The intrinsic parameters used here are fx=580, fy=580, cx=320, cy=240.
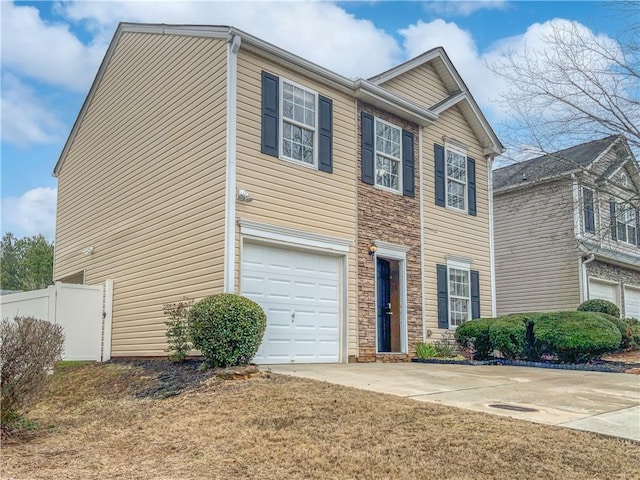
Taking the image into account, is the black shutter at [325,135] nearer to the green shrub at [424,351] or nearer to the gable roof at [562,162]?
the gable roof at [562,162]

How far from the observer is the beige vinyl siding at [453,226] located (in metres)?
13.8

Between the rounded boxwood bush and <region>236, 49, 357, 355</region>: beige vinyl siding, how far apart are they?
1.23m

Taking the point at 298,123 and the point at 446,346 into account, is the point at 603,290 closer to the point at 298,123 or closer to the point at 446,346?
the point at 446,346

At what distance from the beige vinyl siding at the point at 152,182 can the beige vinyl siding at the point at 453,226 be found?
580 cm

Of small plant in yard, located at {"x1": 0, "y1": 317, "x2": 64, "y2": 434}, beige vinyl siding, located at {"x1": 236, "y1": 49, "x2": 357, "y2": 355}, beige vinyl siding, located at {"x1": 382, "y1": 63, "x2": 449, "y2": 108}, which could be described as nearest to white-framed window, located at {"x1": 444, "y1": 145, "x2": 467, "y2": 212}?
beige vinyl siding, located at {"x1": 382, "y1": 63, "x2": 449, "y2": 108}

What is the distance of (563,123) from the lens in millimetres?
11891

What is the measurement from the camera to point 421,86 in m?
14.7

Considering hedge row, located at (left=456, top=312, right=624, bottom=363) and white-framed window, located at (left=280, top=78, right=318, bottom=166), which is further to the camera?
hedge row, located at (left=456, top=312, right=624, bottom=363)

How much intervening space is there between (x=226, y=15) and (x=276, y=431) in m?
9.06

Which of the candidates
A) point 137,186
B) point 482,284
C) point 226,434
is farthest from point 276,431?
point 482,284

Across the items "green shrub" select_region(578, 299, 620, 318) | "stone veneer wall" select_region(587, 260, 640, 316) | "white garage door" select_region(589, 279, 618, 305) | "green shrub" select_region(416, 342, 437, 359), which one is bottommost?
"green shrub" select_region(416, 342, 437, 359)

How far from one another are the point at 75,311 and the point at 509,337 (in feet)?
30.5

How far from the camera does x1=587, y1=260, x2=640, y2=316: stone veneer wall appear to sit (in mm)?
19062

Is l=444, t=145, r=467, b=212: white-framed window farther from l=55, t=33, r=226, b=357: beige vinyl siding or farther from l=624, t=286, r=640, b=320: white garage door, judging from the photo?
l=624, t=286, r=640, b=320: white garage door
